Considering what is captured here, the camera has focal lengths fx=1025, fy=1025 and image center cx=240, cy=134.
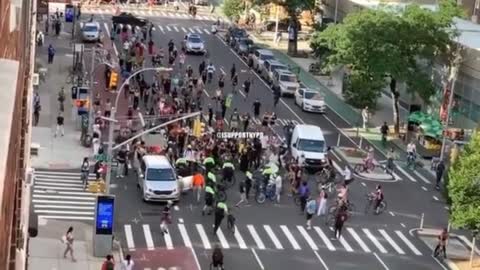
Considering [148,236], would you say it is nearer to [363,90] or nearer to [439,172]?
[439,172]

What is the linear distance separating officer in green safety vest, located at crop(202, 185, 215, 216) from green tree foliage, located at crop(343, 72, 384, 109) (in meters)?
19.2

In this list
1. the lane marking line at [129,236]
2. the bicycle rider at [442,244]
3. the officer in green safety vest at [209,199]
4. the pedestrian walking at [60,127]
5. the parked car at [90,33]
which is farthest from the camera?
the parked car at [90,33]

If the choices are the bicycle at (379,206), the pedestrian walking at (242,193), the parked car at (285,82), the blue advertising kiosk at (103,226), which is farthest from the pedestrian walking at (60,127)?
the parked car at (285,82)

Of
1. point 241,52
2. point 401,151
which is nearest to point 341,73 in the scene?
point 241,52

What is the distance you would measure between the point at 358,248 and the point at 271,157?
36.0 ft

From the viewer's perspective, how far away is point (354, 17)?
5928cm

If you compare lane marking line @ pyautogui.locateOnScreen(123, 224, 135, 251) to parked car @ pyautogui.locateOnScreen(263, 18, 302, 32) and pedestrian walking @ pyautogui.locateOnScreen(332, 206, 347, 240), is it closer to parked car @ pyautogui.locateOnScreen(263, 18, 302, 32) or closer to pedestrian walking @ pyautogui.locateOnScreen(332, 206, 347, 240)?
pedestrian walking @ pyautogui.locateOnScreen(332, 206, 347, 240)

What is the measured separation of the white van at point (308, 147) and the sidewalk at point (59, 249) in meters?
13.7

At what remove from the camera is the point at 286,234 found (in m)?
36.1

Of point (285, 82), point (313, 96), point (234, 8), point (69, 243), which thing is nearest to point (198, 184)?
point (69, 243)

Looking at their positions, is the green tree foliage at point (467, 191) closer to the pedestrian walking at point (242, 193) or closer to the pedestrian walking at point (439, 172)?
the pedestrian walking at point (242, 193)

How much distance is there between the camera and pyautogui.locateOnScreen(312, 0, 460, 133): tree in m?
55.8

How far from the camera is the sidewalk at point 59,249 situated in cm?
2992

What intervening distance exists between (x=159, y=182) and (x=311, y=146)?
33.1 feet
